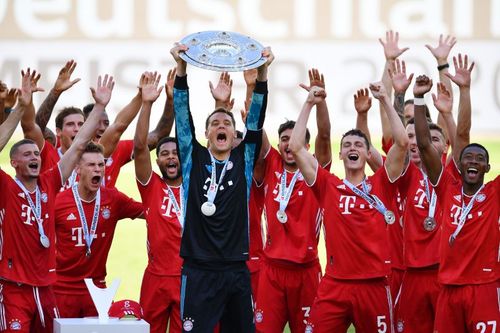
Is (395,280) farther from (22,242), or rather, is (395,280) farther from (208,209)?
(22,242)

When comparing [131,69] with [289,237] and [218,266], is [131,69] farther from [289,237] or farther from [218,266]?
[218,266]

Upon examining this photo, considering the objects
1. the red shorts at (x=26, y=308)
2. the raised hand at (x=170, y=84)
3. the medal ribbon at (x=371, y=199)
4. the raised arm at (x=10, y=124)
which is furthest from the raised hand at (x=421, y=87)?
the red shorts at (x=26, y=308)

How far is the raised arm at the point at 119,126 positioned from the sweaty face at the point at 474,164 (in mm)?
2915

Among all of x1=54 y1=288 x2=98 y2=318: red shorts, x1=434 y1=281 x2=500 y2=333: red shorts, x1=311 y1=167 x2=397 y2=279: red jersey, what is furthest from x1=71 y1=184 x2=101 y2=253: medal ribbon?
x1=434 y1=281 x2=500 y2=333: red shorts

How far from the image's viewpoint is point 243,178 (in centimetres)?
897

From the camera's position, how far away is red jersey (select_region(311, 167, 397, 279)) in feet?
31.9

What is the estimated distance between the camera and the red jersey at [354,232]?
9719 millimetres

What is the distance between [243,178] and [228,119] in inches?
17.9

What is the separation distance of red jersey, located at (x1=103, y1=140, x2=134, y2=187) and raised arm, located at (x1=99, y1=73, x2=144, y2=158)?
0.18m

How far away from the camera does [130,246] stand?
16.2m

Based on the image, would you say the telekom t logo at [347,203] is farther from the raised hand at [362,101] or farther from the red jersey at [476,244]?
the raised hand at [362,101]

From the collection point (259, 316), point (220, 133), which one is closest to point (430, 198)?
point (259, 316)

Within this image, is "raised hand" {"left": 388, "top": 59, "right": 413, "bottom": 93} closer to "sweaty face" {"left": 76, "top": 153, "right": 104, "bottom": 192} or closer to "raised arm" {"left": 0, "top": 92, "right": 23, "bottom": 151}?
"sweaty face" {"left": 76, "top": 153, "right": 104, "bottom": 192}

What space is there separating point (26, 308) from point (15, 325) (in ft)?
0.56
